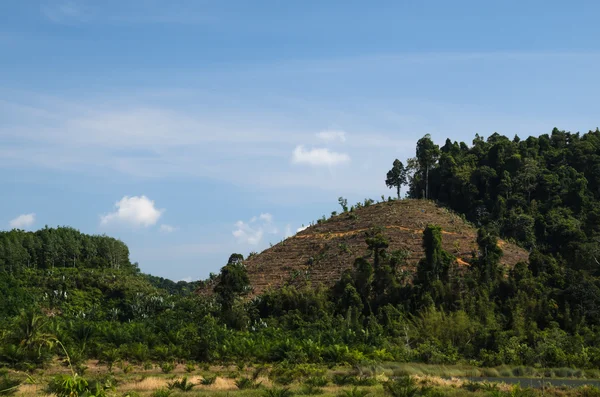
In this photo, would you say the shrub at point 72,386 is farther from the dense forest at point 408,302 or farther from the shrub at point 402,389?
the shrub at point 402,389

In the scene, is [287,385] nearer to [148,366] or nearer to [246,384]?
[246,384]

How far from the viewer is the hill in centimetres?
6819

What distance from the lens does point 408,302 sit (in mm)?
56281

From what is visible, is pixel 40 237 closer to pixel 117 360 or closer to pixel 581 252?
pixel 117 360

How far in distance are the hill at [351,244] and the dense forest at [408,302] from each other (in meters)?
2.88

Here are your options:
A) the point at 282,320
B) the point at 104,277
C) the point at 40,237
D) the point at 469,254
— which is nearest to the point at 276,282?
the point at 282,320

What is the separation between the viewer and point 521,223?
76.1 meters

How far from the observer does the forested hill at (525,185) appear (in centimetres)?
7500

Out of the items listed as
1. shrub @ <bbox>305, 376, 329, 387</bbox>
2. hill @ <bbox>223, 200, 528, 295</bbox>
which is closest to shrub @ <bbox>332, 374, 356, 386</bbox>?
shrub @ <bbox>305, 376, 329, 387</bbox>

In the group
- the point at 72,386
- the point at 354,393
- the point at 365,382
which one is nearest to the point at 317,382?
the point at 365,382

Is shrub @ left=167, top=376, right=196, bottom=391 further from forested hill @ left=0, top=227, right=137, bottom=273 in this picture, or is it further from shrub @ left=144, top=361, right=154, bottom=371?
forested hill @ left=0, top=227, right=137, bottom=273

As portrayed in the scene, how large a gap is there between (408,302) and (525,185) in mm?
34979

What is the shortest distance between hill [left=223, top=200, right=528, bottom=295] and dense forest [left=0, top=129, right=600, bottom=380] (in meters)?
2.88

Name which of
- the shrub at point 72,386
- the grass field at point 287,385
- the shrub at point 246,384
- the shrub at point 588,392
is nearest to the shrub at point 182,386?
the grass field at point 287,385
